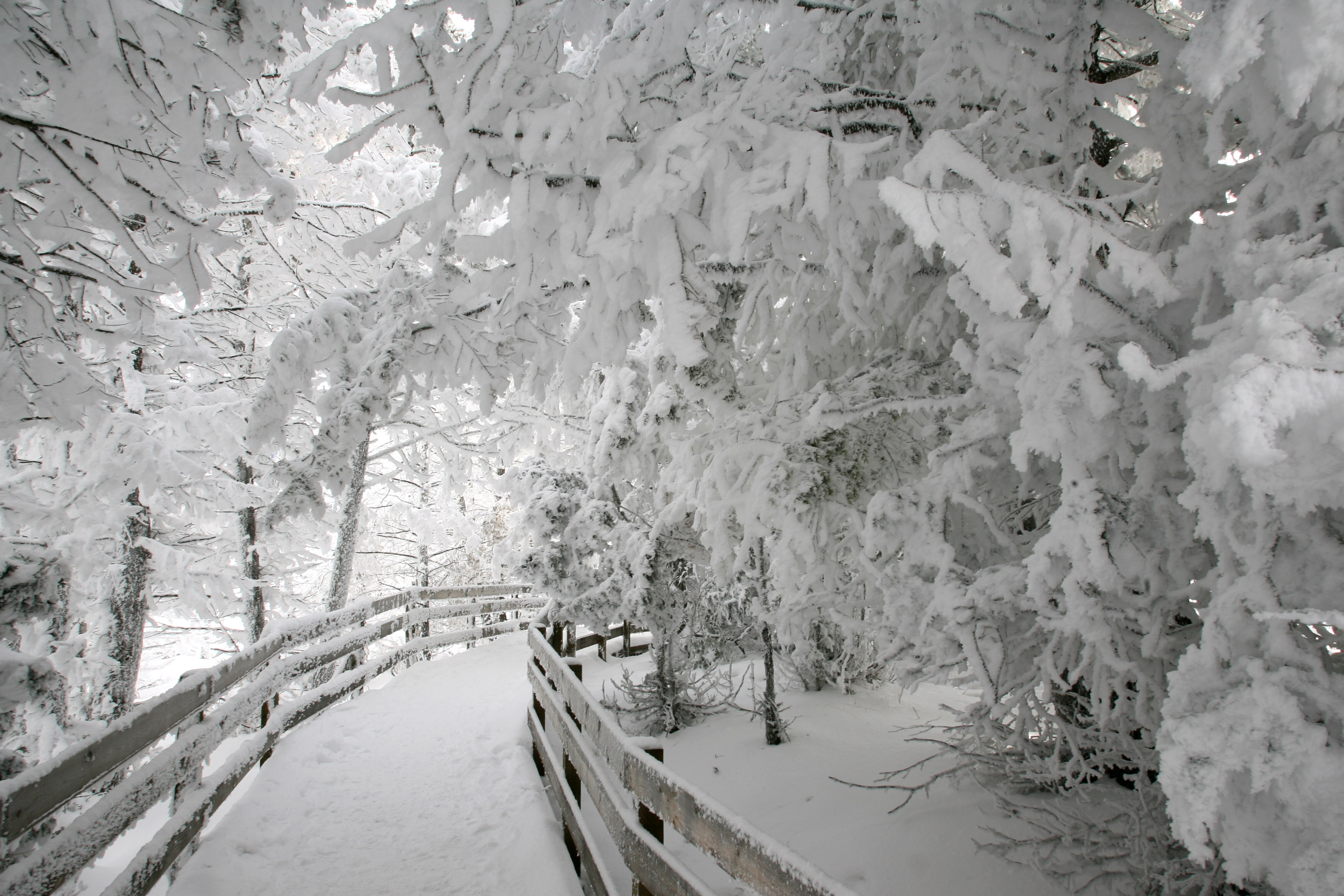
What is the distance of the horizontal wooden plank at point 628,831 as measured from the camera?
2.25 meters

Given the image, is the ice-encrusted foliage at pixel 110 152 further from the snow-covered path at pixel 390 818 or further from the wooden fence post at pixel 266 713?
the snow-covered path at pixel 390 818

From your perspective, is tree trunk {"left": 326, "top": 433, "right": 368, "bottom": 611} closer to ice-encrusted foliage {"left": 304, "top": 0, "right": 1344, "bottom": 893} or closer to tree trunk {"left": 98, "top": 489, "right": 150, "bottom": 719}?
tree trunk {"left": 98, "top": 489, "right": 150, "bottom": 719}

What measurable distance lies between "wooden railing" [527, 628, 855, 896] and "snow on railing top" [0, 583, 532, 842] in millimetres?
2057

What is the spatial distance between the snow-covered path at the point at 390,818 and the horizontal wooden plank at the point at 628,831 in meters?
0.67

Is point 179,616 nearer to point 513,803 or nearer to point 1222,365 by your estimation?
point 513,803

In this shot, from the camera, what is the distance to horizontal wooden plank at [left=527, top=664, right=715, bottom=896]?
225 cm

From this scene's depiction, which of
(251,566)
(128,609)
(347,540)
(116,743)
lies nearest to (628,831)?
(116,743)

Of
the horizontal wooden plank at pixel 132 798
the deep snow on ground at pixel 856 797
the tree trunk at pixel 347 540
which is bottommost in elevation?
the deep snow on ground at pixel 856 797

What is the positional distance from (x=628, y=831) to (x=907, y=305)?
3113 millimetres

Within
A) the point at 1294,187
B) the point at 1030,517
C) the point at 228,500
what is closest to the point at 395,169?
the point at 228,500

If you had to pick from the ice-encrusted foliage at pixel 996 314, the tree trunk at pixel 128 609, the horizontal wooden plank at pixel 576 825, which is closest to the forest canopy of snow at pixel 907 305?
the ice-encrusted foliage at pixel 996 314

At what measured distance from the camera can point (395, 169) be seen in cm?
1199

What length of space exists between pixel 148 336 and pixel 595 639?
8858 millimetres

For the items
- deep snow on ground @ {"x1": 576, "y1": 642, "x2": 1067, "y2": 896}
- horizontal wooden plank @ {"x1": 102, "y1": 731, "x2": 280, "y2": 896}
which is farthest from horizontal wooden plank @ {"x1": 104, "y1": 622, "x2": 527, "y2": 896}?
deep snow on ground @ {"x1": 576, "y1": 642, "x2": 1067, "y2": 896}
